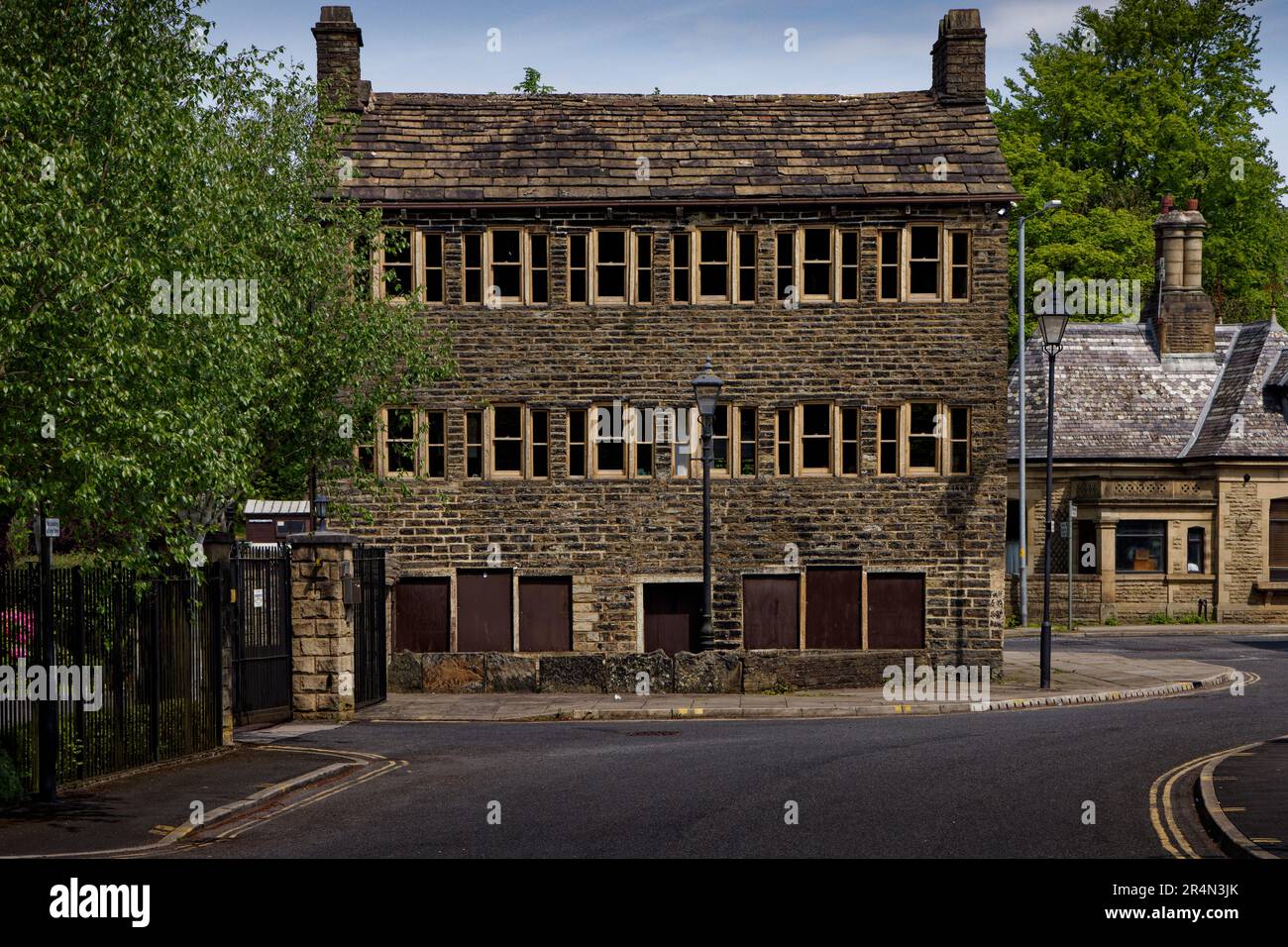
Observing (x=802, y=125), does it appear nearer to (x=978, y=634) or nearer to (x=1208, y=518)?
(x=978, y=634)

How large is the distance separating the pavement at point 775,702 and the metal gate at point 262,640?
149 cm

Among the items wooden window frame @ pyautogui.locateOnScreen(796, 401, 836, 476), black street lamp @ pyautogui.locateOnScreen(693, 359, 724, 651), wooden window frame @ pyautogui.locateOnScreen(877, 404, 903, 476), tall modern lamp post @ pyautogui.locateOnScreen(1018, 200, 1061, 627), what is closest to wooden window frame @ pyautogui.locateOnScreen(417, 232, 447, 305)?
black street lamp @ pyautogui.locateOnScreen(693, 359, 724, 651)

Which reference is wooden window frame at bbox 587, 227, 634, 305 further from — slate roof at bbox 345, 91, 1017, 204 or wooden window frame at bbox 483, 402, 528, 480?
wooden window frame at bbox 483, 402, 528, 480

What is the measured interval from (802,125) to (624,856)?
78.0ft

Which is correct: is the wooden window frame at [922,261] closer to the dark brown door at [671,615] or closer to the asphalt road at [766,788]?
the dark brown door at [671,615]

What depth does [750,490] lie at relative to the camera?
102ft

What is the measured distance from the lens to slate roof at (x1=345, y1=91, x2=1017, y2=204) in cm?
3102

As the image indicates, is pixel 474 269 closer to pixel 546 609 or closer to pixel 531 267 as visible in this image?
pixel 531 267

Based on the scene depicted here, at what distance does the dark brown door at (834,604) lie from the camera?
1228 inches

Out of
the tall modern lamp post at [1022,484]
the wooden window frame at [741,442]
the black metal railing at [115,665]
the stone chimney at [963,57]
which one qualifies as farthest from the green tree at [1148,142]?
the black metal railing at [115,665]

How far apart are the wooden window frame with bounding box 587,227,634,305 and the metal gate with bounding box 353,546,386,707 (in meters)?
8.23

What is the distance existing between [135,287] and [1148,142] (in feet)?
151

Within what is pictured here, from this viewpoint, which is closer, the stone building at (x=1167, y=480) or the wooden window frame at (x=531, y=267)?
the wooden window frame at (x=531, y=267)
